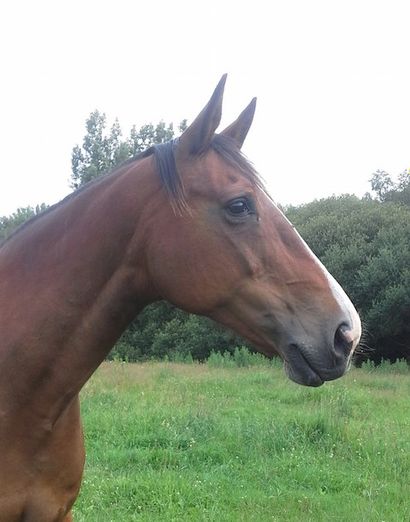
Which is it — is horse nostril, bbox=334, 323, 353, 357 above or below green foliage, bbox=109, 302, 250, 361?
above

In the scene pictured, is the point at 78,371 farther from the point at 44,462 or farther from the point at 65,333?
the point at 44,462

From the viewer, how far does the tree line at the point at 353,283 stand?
17.0 metres

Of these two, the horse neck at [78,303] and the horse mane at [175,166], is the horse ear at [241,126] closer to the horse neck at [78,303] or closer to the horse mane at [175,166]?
the horse mane at [175,166]

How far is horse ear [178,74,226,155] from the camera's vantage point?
201 cm

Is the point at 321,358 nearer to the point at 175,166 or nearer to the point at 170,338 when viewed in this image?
the point at 175,166

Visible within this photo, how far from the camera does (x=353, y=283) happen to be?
59.7 ft

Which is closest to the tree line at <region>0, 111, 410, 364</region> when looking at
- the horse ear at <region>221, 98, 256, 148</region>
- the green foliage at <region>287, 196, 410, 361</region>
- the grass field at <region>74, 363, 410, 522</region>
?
the green foliage at <region>287, 196, 410, 361</region>

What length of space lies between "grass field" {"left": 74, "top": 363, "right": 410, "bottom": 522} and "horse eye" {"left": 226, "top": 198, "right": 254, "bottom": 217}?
10.3 feet

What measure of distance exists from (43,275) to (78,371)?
367 millimetres

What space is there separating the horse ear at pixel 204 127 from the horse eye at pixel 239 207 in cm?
23

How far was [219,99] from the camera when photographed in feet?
6.59

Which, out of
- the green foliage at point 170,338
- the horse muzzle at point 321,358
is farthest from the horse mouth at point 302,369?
the green foliage at point 170,338

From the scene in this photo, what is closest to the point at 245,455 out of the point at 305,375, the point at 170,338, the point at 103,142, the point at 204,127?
the point at 305,375

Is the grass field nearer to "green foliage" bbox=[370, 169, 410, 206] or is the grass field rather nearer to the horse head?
the horse head
